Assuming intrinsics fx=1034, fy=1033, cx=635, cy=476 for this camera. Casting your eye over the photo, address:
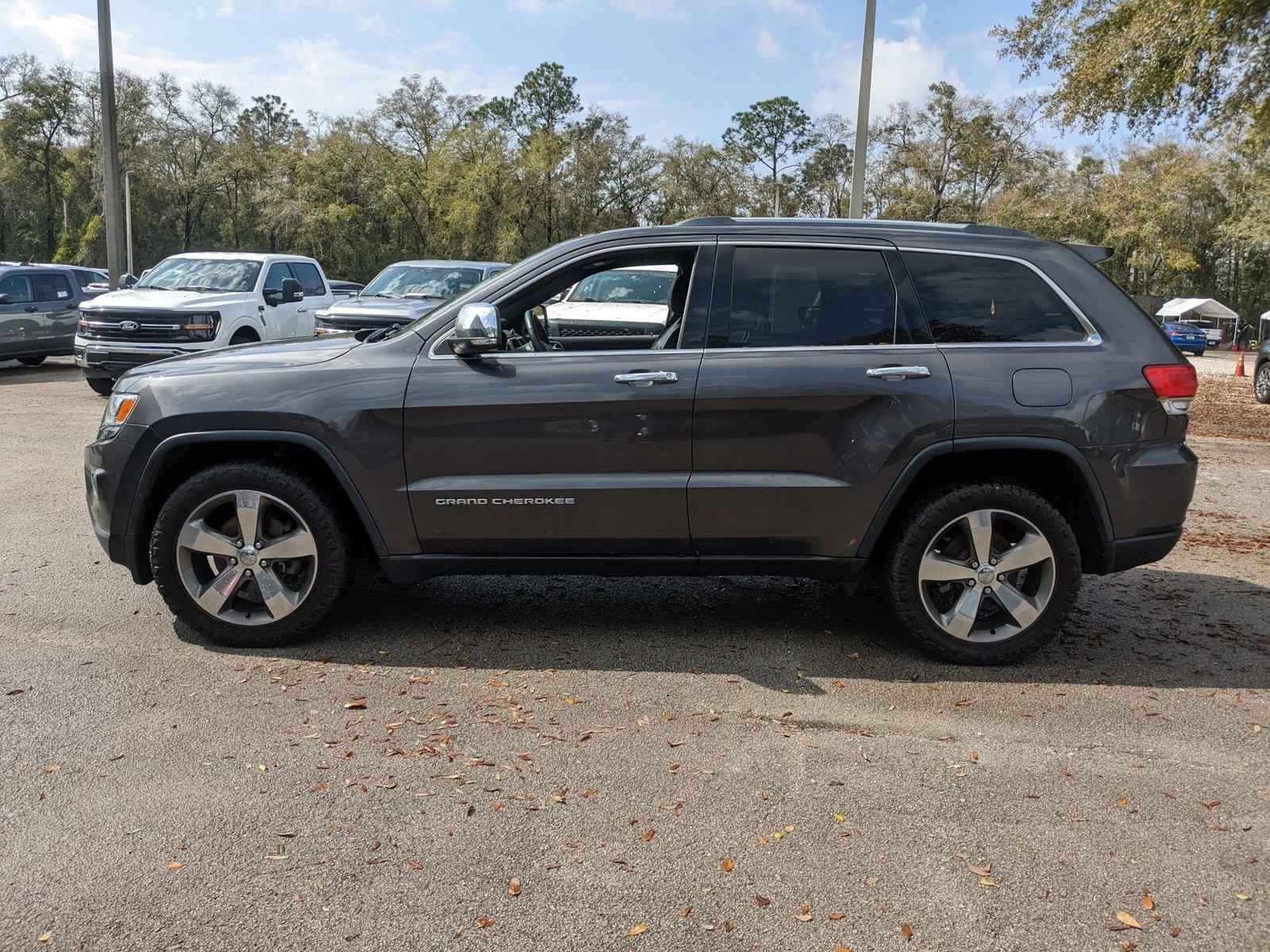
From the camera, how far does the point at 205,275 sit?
46.5 ft

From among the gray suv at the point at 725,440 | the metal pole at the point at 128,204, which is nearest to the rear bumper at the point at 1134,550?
the gray suv at the point at 725,440

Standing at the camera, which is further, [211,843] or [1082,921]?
[211,843]

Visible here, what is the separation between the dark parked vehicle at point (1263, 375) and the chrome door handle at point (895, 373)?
51.8ft

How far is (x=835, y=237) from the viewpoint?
4625 millimetres

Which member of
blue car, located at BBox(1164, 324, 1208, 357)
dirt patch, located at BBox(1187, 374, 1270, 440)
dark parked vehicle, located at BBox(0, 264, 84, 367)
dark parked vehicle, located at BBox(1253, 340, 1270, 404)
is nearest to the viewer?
dirt patch, located at BBox(1187, 374, 1270, 440)

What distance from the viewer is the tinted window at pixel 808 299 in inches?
179

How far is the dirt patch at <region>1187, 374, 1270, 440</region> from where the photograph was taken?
13609 millimetres

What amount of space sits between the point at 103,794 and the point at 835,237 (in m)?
3.59

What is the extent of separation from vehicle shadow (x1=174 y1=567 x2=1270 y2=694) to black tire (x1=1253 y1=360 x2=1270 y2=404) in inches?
533

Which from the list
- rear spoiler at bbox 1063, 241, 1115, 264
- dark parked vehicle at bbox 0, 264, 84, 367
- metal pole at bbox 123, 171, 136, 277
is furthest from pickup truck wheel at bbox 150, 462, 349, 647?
metal pole at bbox 123, 171, 136, 277

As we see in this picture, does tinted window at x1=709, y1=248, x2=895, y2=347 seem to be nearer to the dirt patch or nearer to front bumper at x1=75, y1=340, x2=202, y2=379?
the dirt patch

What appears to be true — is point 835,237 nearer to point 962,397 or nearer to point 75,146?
point 962,397

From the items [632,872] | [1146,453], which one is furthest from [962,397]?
[632,872]

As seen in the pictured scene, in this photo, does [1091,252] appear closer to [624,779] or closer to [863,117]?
[624,779]
